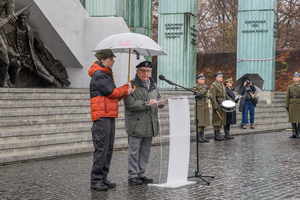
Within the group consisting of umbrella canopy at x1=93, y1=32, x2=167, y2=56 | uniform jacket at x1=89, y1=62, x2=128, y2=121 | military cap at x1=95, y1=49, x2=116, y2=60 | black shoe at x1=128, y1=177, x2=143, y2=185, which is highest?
umbrella canopy at x1=93, y1=32, x2=167, y2=56

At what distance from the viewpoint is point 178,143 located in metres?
A: 5.57

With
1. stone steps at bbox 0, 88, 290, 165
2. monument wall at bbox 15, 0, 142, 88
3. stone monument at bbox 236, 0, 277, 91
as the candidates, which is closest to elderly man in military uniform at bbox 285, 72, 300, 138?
stone steps at bbox 0, 88, 290, 165

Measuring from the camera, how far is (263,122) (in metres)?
15.4

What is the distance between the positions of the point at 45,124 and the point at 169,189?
435 centimetres

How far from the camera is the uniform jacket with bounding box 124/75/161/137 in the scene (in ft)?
18.8

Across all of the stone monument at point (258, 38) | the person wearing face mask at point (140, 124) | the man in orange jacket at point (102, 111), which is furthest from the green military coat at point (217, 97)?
the stone monument at point (258, 38)

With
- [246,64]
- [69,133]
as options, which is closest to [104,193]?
[69,133]

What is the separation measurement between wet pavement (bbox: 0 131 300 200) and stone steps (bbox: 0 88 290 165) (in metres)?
0.48

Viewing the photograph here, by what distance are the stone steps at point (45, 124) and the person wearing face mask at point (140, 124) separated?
0.24 meters

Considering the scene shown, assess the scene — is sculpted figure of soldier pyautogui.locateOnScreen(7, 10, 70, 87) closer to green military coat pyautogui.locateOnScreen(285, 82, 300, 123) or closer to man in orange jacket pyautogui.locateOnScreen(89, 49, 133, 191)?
green military coat pyautogui.locateOnScreen(285, 82, 300, 123)

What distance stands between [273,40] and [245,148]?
10479 millimetres

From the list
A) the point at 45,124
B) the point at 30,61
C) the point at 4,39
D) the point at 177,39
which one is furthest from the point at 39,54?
the point at 177,39

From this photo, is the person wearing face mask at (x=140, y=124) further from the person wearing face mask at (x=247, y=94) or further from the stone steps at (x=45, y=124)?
the person wearing face mask at (x=247, y=94)

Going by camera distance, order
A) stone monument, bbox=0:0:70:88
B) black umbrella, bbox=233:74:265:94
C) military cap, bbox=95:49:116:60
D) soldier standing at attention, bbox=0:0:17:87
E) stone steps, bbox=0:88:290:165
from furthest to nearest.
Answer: black umbrella, bbox=233:74:265:94
stone monument, bbox=0:0:70:88
soldier standing at attention, bbox=0:0:17:87
stone steps, bbox=0:88:290:165
military cap, bbox=95:49:116:60
